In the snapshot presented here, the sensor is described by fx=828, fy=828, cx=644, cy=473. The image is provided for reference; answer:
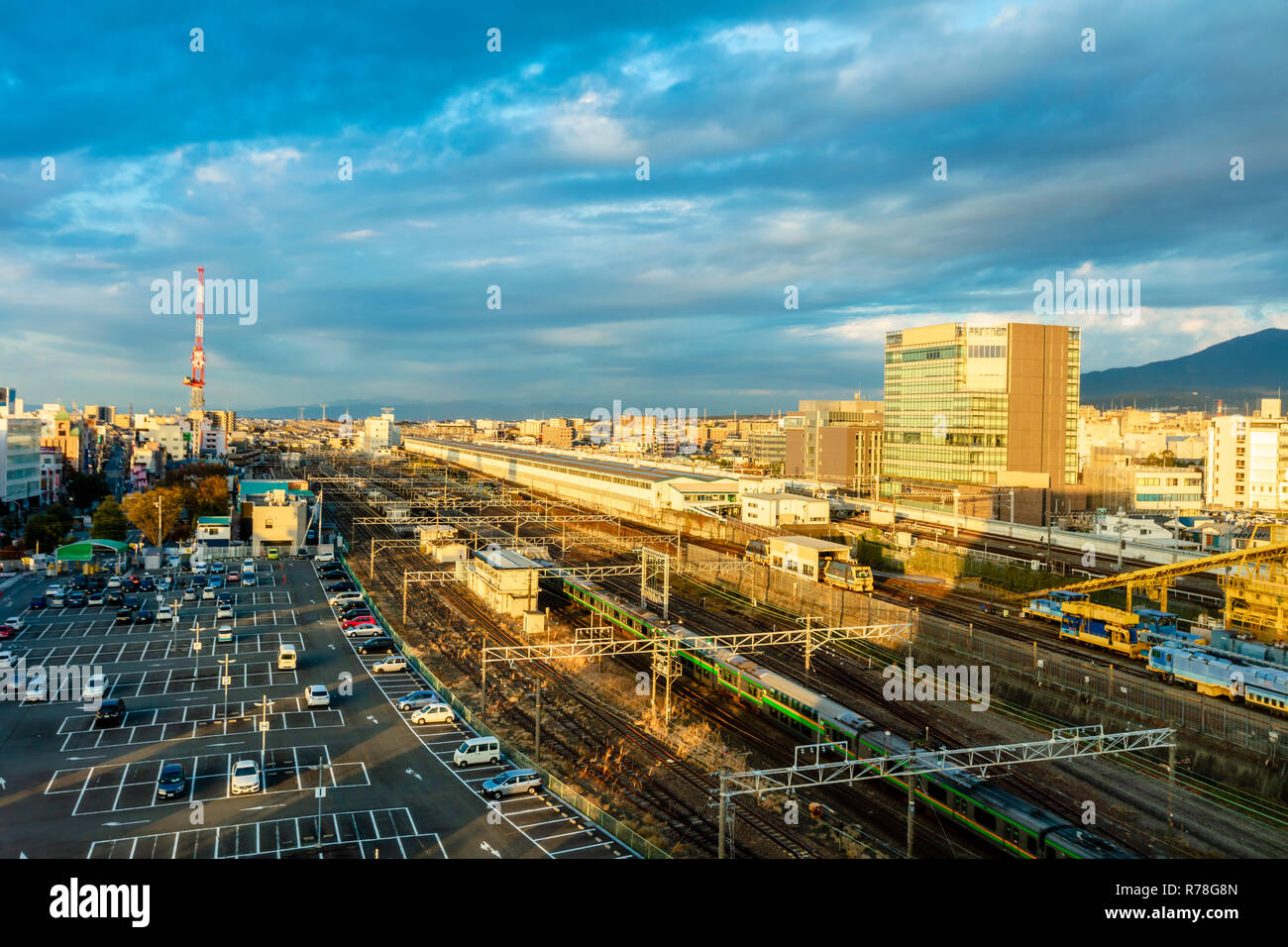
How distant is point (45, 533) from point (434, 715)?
3114 centimetres

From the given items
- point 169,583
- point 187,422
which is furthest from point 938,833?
point 187,422

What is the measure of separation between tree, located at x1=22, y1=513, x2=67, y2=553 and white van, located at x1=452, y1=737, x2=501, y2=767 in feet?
108

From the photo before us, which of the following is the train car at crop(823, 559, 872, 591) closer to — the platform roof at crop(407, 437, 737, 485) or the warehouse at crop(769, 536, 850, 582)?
the warehouse at crop(769, 536, 850, 582)

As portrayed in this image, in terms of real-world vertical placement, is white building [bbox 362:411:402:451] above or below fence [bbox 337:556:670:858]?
above

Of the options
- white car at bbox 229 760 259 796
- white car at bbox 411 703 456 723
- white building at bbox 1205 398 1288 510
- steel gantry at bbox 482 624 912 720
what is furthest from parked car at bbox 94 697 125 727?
white building at bbox 1205 398 1288 510

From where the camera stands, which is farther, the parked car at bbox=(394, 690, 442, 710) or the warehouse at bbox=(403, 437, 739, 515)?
the warehouse at bbox=(403, 437, 739, 515)

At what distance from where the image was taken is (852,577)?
93.7 ft

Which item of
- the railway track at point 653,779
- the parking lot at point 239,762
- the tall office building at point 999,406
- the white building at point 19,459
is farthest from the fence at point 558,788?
the white building at point 19,459

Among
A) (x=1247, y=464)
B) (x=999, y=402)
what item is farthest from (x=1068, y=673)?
(x=1247, y=464)

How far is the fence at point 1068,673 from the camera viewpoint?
1628cm

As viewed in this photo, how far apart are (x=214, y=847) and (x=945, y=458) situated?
50025mm

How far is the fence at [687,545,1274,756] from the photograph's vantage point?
1628 centimetres

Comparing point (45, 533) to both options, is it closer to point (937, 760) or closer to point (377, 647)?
point (377, 647)
